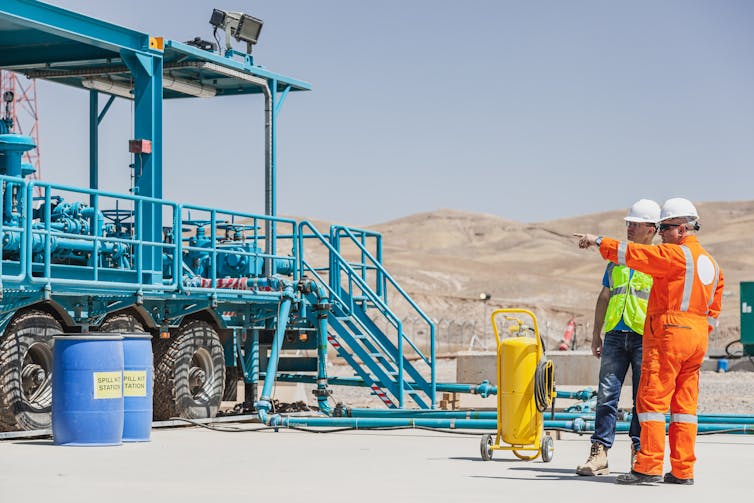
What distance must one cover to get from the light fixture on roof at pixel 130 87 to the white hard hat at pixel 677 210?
10176 mm

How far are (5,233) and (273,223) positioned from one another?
16.2 ft

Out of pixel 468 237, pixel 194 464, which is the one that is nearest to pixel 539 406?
pixel 194 464

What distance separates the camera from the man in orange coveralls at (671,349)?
934 cm

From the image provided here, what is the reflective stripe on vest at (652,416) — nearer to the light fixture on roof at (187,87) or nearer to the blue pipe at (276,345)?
the blue pipe at (276,345)

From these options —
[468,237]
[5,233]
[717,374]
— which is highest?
[468,237]

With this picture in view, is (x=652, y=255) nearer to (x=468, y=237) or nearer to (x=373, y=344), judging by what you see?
(x=373, y=344)

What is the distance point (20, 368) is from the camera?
44.8ft

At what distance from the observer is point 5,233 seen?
14.0 meters

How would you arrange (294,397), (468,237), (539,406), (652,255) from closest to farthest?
(652,255), (539,406), (294,397), (468,237)

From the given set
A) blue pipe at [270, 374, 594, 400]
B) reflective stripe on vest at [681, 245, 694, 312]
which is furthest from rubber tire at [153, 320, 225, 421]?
reflective stripe on vest at [681, 245, 694, 312]

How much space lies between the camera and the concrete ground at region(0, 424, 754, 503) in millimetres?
8797

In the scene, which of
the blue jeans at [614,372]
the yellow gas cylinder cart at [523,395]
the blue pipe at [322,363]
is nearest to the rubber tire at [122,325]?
the blue pipe at [322,363]

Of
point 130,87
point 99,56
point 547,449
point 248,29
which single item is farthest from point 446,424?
point 130,87

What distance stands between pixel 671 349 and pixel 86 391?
18.7 ft
